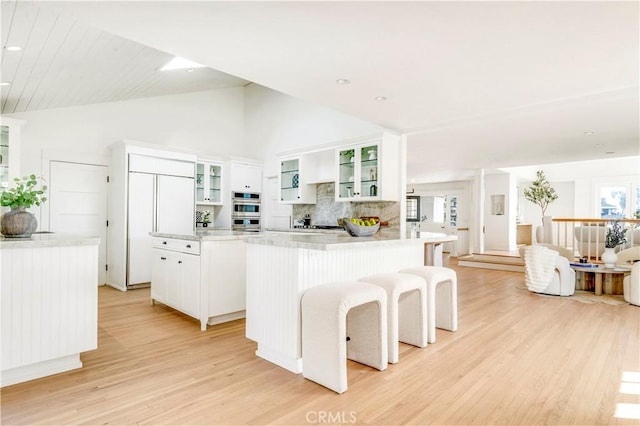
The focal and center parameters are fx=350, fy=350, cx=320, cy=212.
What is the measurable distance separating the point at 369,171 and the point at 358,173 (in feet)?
0.58

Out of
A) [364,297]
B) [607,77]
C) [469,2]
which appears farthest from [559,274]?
[469,2]

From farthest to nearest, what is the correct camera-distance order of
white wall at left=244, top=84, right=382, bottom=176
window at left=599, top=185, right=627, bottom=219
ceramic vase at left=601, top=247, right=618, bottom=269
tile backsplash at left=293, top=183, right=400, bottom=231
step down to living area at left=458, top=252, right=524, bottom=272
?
window at left=599, top=185, right=627, bottom=219 → step down to living area at left=458, top=252, right=524, bottom=272 → white wall at left=244, top=84, right=382, bottom=176 → ceramic vase at left=601, top=247, right=618, bottom=269 → tile backsplash at left=293, top=183, right=400, bottom=231

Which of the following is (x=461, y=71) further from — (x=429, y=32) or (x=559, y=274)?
(x=559, y=274)

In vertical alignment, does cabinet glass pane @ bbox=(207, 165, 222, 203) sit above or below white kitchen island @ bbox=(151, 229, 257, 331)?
above

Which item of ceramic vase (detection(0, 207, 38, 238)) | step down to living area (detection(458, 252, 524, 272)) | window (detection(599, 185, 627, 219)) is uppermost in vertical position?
window (detection(599, 185, 627, 219))

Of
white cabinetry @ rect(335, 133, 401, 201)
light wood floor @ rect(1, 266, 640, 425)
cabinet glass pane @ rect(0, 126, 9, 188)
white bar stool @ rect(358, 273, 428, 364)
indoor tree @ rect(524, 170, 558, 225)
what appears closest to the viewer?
light wood floor @ rect(1, 266, 640, 425)

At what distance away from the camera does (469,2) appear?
1.88 m

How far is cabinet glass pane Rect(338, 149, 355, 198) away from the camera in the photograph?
5305mm

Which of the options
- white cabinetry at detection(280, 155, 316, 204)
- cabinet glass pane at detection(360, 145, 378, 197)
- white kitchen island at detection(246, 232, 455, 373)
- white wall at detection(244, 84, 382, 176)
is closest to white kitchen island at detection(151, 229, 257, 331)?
white kitchen island at detection(246, 232, 455, 373)

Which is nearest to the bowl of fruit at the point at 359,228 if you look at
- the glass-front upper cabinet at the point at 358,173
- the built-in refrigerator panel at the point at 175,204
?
the glass-front upper cabinet at the point at 358,173

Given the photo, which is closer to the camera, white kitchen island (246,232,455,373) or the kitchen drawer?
white kitchen island (246,232,455,373)

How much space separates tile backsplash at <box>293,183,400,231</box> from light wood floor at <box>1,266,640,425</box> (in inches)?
75.9

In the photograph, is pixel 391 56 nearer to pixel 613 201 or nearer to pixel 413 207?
pixel 413 207

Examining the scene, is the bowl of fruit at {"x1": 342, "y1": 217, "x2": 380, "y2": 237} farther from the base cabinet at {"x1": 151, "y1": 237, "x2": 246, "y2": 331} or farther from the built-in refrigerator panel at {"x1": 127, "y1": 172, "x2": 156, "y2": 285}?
the built-in refrigerator panel at {"x1": 127, "y1": 172, "x2": 156, "y2": 285}
